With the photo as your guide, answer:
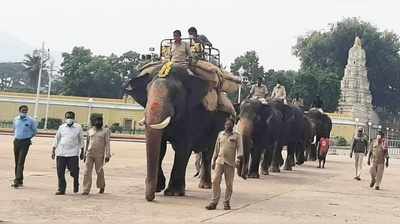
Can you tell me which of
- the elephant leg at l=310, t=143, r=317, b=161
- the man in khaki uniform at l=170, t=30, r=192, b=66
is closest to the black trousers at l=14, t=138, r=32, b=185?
the man in khaki uniform at l=170, t=30, r=192, b=66

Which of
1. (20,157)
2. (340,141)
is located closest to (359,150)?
(20,157)

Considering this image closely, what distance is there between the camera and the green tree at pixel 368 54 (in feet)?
321

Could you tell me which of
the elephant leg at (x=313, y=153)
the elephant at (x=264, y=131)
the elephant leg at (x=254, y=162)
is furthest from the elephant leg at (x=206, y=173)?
the elephant leg at (x=313, y=153)

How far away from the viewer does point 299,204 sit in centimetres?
1294

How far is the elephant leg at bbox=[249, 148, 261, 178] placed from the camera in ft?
61.0

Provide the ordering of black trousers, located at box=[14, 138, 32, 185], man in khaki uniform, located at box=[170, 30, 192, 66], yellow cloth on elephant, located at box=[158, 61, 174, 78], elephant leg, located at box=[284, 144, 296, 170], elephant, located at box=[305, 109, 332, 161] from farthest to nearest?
elephant, located at box=[305, 109, 332, 161]
elephant leg, located at box=[284, 144, 296, 170]
man in khaki uniform, located at box=[170, 30, 192, 66]
black trousers, located at box=[14, 138, 32, 185]
yellow cloth on elephant, located at box=[158, 61, 174, 78]

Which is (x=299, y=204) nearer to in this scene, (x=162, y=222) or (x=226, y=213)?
(x=226, y=213)

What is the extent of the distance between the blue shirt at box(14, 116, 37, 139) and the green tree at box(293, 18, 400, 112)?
83691 millimetres

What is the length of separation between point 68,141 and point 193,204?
2706 mm

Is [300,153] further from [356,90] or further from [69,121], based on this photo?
[356,90]

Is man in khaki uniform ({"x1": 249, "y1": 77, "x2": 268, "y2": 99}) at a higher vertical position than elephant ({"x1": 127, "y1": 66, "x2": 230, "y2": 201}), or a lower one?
higher

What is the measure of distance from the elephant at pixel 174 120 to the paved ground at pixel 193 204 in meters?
0.49

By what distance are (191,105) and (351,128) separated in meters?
61.1

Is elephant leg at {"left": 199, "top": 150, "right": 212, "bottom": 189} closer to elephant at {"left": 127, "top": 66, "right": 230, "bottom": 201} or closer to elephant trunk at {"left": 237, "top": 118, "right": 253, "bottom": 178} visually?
elephant at {"left": 127, "top": 66, "right": 230, "bottom": 201}
